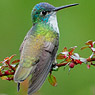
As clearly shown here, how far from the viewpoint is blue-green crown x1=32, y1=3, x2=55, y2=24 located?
16.0 feet

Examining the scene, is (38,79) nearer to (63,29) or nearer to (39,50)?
(39,50)

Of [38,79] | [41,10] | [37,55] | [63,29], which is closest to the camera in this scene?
[38,79]

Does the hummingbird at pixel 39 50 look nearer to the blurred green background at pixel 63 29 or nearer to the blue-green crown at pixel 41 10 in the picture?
the blue-green crown at pixel 41 10

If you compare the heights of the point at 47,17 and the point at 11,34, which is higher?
the point at 47,17

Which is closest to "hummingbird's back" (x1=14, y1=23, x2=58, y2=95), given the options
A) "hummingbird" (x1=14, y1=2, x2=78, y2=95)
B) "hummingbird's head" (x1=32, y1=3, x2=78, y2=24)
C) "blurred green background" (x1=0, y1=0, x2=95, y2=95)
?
"hummingbird" (x1=14, y1=2, x2=78, y2=95)

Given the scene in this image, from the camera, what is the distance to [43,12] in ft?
16.3

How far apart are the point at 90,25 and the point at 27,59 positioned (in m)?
3.38

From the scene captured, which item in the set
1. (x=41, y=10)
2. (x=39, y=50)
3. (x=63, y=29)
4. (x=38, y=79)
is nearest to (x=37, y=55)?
(x=39, y=50)

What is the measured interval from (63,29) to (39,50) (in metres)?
3.53

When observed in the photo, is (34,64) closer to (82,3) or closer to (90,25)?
(90,25)

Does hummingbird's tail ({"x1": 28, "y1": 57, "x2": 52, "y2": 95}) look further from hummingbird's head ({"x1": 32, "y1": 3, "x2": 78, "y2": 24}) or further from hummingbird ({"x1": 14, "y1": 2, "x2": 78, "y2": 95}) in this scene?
hummingbird's head ({"x1": 32, "y1": 3, "x2": 78, "y2": 24})

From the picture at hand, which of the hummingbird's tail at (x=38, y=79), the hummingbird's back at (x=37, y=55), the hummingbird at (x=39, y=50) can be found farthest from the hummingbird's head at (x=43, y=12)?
the hummingbird's tail at (x=38, y=79)

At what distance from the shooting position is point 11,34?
7.65 meters

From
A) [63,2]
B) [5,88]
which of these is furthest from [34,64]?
[63,2]
